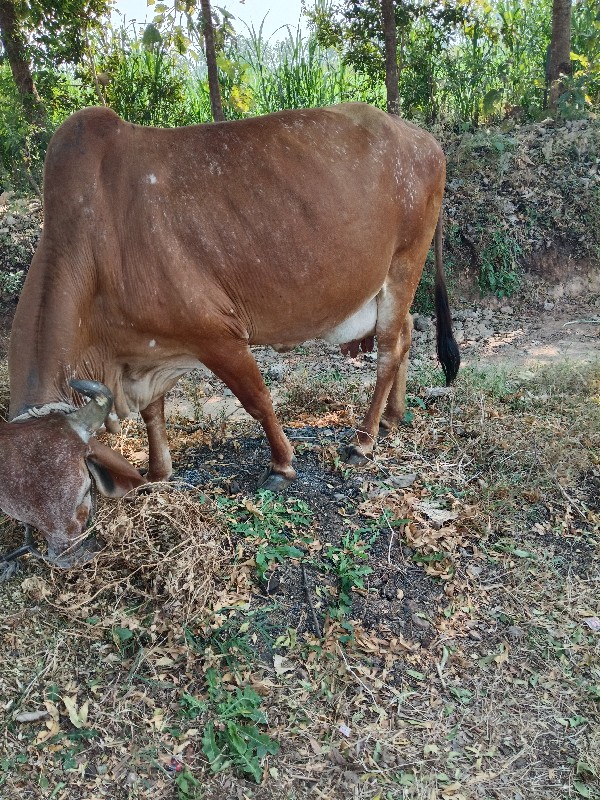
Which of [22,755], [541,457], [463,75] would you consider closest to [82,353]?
[22,755]

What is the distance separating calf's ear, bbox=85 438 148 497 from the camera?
292 cm

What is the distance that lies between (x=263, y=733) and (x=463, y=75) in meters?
9.27

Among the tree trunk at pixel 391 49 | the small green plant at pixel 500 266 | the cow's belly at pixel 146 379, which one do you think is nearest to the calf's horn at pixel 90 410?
the cow's belly at pixel 146 379

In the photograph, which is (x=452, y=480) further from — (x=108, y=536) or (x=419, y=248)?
(x=108, y=536)

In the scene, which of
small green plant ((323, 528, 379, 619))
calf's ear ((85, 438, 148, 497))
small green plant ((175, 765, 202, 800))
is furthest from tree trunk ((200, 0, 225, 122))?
small green plant ((175, 765, 202, 800))

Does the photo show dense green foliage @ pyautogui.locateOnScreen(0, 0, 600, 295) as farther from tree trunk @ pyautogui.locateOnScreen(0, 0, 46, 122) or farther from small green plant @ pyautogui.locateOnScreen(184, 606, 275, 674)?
small green plant @ pyautogui.locateOnScreen(184, 606, 275, 674)

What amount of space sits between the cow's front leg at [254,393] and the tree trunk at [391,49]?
5.43 metres

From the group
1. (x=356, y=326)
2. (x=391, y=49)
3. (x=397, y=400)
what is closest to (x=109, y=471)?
(x=356, y=326)

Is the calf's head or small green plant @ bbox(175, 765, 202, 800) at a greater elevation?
the calf's head

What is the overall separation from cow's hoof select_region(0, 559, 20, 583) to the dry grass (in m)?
0.05

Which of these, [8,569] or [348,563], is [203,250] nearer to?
[348,563]

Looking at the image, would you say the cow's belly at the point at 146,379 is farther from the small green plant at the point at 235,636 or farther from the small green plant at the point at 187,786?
the small green plant at the point at 187,786

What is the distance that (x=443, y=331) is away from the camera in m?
4.79

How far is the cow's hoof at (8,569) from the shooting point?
319 cm
